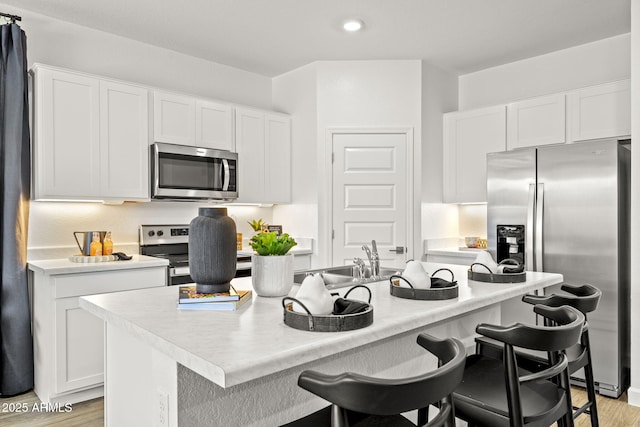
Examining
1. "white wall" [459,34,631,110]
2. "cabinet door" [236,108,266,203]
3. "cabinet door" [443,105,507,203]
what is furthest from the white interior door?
"white wall" [459,34,631,110]

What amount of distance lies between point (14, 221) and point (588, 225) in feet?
12.6

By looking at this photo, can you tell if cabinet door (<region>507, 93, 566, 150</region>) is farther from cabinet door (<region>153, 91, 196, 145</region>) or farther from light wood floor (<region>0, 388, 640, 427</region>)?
cabinet door (<region>153, 91, 196, 145</region>)

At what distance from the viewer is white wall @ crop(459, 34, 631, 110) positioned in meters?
3.80

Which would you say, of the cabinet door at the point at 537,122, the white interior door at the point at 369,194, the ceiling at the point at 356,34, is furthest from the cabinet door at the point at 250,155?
the cabinet door at the point at 537,122

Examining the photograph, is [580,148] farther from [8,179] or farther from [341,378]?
[8,179]

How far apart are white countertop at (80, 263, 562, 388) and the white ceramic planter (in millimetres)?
45

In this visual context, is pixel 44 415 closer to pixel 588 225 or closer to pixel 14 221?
pixel 14 221

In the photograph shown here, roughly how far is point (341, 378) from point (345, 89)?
377cm

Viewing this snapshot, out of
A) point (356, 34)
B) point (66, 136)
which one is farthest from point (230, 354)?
point (356, 34)

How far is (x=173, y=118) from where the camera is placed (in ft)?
12.1

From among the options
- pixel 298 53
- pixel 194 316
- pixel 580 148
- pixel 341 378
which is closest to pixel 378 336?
pixel 341 378

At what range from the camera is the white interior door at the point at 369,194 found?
4.34 m
